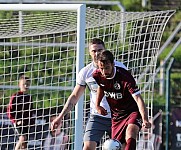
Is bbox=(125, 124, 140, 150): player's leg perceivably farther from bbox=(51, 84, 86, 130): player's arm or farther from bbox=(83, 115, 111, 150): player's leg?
bbox=(83, 115, 111, 150): player's leg

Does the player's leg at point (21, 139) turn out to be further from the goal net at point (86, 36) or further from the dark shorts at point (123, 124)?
the dark shorts at point (123, 124)

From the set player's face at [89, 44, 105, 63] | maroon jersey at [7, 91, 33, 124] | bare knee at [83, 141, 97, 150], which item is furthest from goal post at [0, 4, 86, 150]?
maroon jersey at [7, 91, 33, 124]

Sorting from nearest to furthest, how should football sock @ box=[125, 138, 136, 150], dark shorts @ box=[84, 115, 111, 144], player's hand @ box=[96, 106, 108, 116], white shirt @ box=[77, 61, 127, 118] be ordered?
football sock @ box=[125, 138, 136, 150] < player's hand @ box=[96, 106, 108, 116] < white shirt @ box=[77, 61, 127, 118] < dark shorts @ box=[84, 115, 111, 144]

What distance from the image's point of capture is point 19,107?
11320mm

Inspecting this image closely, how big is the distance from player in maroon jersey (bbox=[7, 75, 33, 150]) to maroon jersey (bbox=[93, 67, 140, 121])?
329 cm

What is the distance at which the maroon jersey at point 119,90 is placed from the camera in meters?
7.61

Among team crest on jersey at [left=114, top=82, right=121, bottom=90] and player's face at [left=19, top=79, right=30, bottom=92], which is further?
player's face at [left=19, top=79, right=30, bottom=92]

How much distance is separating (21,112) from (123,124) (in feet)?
12.4

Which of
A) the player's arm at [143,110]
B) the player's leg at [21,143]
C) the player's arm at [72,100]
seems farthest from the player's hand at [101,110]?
the player's leg at [21,143]

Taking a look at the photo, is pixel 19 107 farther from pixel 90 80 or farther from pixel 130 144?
pixel 130 144

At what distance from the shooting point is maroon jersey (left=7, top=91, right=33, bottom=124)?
1103cm

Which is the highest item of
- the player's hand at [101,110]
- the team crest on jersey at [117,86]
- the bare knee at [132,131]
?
the team crest on jersey at [117,86]

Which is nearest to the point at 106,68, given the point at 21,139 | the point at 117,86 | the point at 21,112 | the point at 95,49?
the point at 117,86

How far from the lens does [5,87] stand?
1219cm
